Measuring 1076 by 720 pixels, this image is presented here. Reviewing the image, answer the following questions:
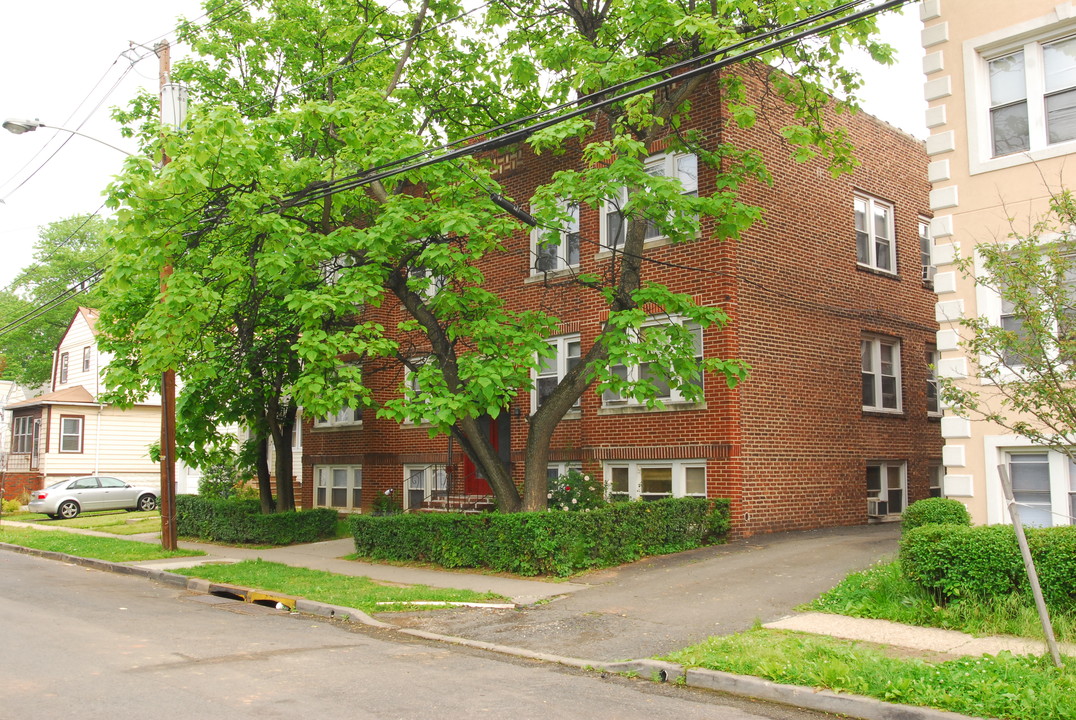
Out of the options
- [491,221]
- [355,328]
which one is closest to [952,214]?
[491,221]

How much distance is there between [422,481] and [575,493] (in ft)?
21.3

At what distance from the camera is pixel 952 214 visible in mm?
11578

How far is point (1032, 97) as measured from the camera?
11156mm

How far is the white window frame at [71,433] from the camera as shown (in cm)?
3700

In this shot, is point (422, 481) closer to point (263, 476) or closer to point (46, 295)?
point (263, 476)

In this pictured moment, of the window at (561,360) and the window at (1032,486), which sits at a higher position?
the window at (561,360)

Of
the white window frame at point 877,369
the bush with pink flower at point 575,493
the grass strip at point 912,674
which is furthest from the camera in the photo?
the white window frame at point 877,369

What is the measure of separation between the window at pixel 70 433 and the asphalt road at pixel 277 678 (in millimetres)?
28751

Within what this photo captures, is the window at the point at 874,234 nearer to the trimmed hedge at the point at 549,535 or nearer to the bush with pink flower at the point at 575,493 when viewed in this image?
the trimmed hedge at the point at 549,535

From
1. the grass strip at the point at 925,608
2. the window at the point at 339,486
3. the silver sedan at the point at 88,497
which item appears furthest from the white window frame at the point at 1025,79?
the silver sedan at the point at 88,497

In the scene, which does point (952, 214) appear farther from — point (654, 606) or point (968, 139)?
point (654, 606)

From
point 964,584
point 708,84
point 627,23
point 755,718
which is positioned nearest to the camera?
point 755,718

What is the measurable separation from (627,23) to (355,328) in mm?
5921

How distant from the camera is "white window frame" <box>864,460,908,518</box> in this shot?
19094 millimetres
